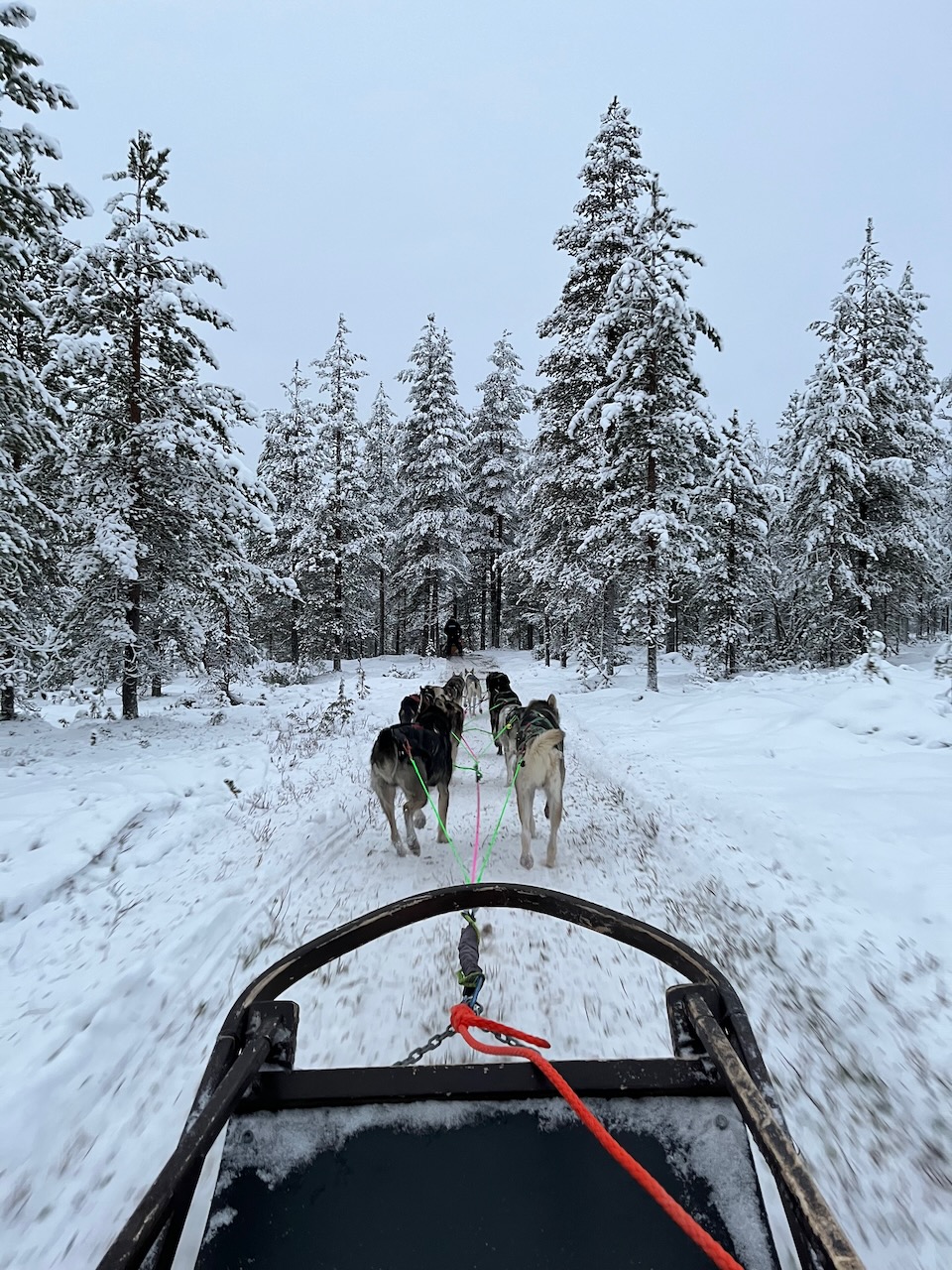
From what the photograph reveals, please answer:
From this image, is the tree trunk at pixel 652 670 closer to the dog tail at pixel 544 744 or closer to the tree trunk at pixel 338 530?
the dog tail at pixel 544 744

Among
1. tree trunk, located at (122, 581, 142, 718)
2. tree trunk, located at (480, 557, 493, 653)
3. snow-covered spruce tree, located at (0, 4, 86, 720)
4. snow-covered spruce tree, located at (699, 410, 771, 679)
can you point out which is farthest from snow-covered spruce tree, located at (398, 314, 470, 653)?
snow-covered spruce tree, located at (0, 4, 86, 720)

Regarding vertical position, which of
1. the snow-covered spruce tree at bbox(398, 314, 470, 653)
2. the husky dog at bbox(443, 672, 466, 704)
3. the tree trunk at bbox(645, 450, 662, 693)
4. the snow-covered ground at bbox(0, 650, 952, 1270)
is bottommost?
the snow-covered ground at bbox(0, 650, 952, 1270)

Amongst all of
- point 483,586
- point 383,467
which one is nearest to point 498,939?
point 483,586

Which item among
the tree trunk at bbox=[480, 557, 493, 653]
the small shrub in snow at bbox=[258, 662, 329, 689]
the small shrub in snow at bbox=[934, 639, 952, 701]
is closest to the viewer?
the small shrub in snow at bbox=[934, 639, 952, 701]

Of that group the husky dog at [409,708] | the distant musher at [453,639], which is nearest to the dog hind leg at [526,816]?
the husky dog at [409,708]

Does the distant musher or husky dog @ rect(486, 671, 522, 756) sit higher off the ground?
the distant musher

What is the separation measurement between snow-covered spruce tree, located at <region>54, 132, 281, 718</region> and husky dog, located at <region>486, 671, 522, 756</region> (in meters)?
6.02

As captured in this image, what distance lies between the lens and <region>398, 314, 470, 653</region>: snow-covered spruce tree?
27234mm

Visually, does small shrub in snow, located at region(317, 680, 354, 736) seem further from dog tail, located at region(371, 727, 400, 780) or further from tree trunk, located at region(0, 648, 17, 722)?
tree trunk, located at region(0, 648, 17, 722)

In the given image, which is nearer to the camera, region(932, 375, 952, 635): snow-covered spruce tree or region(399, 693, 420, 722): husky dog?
region(399, 693, 420, 722): husky dog

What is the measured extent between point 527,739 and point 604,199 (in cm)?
1862

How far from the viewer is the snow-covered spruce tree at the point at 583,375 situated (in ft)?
53.9

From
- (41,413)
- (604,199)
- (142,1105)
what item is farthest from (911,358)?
(142,1105)

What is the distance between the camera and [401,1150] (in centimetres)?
168
